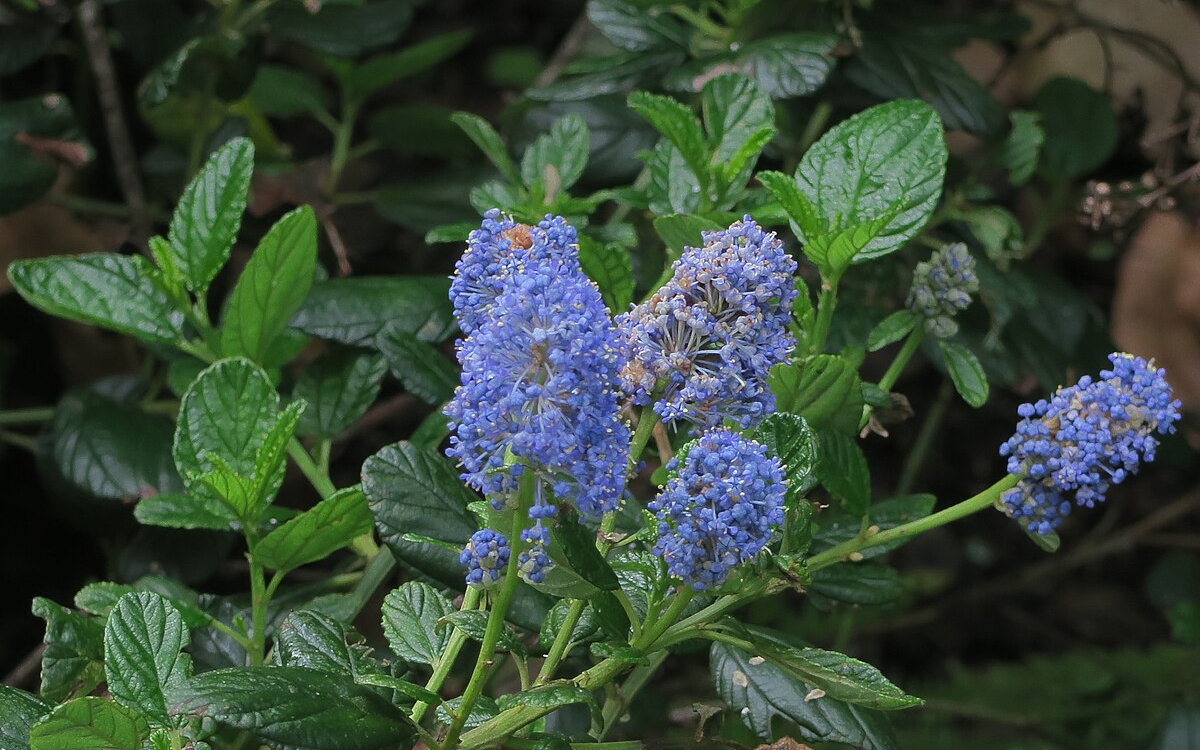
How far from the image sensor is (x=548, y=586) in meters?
0.71

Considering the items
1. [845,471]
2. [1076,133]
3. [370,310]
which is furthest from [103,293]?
[1076,133]

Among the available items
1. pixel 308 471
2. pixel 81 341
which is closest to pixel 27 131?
pixel 81 341

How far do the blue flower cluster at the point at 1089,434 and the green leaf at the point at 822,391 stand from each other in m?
0.12

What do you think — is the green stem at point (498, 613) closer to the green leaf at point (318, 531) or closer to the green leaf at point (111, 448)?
the green leaf at point (318, 531)

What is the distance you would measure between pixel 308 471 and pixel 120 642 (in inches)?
12.5

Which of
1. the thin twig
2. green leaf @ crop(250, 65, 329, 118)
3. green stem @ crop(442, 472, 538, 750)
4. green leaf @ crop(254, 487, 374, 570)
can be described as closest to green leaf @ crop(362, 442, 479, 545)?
green leaf @ crop(254, 487, 374, 570)

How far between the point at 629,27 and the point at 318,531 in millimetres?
661

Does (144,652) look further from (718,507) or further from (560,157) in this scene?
(560,157)

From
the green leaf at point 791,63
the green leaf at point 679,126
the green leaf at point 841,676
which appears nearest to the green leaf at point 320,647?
the green leaf at point 841,676

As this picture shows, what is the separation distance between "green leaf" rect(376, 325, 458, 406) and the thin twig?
599 millimetres

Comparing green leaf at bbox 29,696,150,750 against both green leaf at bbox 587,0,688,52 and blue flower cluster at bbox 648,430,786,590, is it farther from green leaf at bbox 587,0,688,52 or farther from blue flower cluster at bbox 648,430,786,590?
green leaf at bbox 587,0,688,52

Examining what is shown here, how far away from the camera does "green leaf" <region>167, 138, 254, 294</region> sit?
1.05 meters

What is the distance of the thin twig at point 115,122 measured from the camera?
1.51m

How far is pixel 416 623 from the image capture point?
2.64 ft
